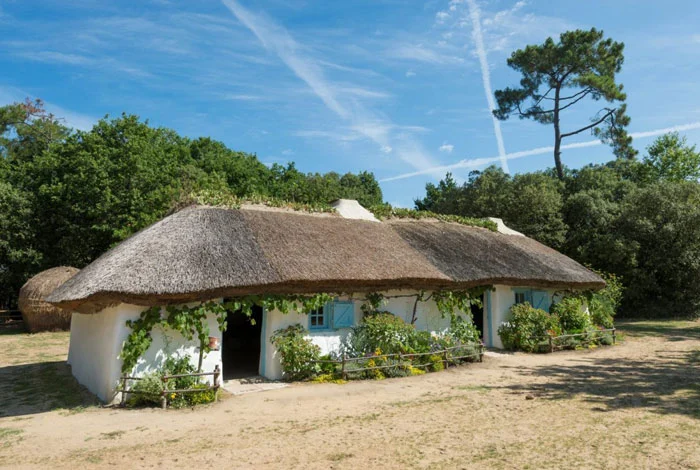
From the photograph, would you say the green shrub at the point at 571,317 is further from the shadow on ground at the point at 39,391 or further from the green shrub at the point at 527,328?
the shadow on ground at the point at 39,391

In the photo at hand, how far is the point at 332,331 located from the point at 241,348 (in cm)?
645

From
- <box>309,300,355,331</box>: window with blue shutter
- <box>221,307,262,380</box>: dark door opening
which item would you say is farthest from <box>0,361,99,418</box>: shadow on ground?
<box>309,300,355,331</box>: window with blue shutter

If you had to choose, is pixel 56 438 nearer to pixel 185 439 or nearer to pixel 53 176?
pixel 185 439

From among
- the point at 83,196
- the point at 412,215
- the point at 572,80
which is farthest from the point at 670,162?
the point at 83,196

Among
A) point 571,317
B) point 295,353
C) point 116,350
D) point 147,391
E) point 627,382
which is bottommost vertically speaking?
point 147,391

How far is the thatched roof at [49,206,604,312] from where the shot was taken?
9875 mm

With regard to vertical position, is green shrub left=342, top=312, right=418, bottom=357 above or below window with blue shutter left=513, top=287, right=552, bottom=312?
below

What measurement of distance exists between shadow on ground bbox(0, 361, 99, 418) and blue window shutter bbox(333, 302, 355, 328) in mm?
5807

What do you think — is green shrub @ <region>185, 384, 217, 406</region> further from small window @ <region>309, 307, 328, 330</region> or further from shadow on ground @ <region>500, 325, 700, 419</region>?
shadow on ground @ <region>500, 325, 700, 419</region>

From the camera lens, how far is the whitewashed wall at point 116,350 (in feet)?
31.7

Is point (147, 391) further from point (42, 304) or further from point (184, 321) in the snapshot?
point (42, 304)

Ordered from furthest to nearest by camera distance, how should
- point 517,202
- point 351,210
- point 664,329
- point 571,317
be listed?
1. point 517,202
2. point 664,329
3. point 571,317
4. point 351,210

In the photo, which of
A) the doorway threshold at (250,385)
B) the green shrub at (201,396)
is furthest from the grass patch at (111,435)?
the doorway threshold at (250,385)

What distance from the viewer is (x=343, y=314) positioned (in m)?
12.7
